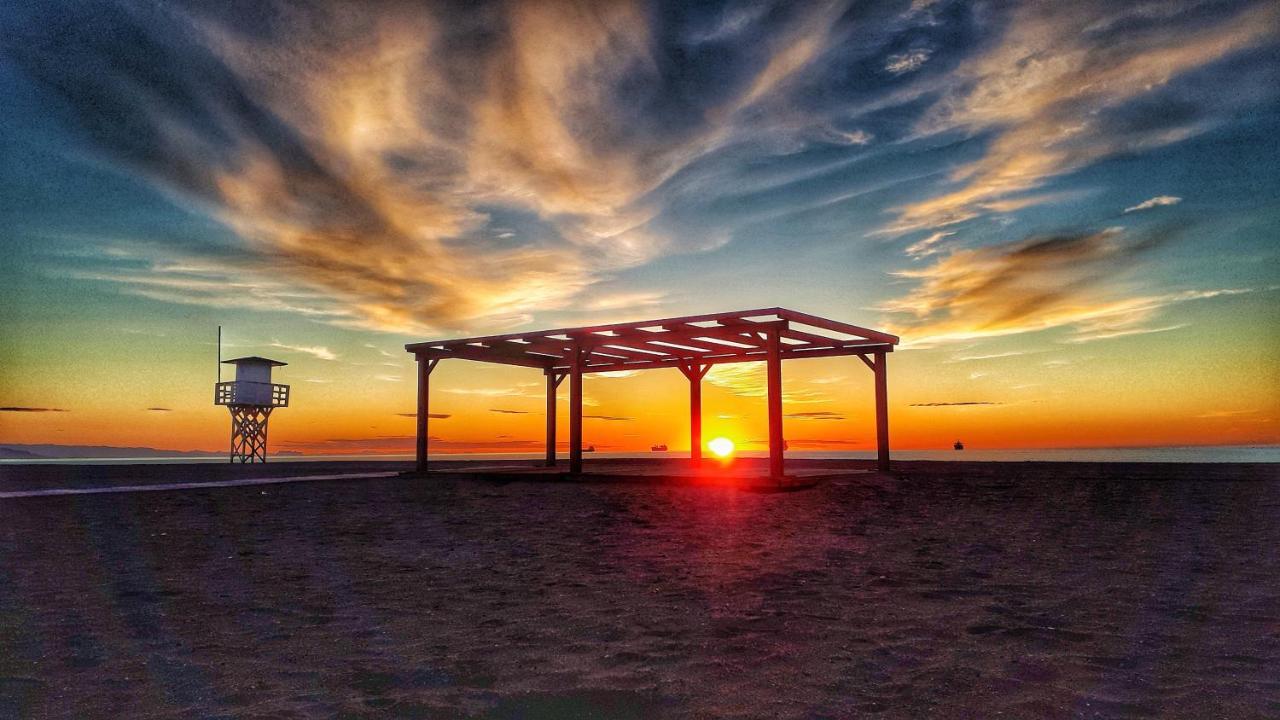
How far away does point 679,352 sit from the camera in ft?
68.2

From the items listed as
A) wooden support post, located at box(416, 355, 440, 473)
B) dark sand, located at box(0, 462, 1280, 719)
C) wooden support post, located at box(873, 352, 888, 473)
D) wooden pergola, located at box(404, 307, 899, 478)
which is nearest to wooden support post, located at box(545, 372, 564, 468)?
wooden pergola, located at box(404, 307, 899, 478)

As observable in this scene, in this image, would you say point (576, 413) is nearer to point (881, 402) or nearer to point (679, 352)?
point (679, 352)

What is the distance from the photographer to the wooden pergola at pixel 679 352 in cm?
1560

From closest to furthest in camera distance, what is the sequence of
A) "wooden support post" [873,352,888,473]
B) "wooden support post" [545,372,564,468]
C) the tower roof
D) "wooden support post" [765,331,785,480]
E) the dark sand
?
the dark sand < "wooden support post" [765,331,785,480] < "wooden support post" [873,352,888,473] < "wooden support post" [545,372,564,468] < the tower roof

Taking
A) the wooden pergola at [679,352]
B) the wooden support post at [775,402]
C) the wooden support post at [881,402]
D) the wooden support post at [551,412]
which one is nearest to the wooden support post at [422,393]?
the wooden pergola at [679,352]

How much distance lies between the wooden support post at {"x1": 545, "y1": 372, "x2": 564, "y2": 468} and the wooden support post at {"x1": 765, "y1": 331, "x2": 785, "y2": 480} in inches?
404

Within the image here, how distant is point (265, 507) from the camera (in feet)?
43.0

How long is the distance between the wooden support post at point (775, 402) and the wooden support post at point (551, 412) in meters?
10.3

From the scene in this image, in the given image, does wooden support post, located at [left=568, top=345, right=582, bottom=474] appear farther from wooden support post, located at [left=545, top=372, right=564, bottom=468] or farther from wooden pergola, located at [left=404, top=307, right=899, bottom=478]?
wooden support post, located at [left=545, top=372, right=564, bottom=468]

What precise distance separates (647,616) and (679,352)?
51.4 feet

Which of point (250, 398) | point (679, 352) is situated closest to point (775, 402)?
point (679, 352)

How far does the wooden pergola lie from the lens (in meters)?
15.6

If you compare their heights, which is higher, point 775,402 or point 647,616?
point 775,402

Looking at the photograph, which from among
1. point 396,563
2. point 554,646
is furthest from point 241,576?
point 554,646
